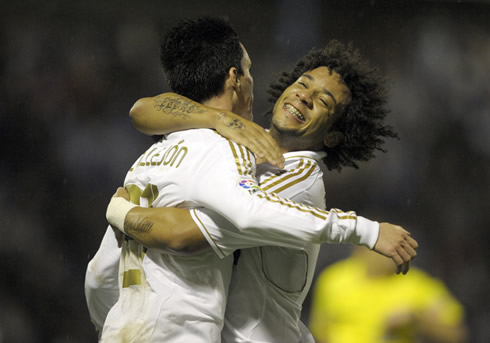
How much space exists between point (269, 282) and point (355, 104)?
768 millimetres

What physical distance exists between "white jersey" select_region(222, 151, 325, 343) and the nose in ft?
0.87

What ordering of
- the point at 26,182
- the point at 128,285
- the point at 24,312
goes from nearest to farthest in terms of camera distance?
the point at 128,285, the point at 24,312, the point at 26,182

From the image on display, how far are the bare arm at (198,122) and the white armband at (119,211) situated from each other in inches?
11.3

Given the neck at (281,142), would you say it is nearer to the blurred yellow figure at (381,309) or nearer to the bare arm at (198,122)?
the bare arm at (198,122)

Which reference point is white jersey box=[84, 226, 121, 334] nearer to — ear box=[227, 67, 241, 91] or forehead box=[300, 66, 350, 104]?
ear box=[227, 67, 241, 91]

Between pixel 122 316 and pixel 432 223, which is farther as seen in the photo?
pixel 432 223

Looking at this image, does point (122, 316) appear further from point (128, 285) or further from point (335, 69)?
point (335, 69)

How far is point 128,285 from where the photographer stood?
2232mm

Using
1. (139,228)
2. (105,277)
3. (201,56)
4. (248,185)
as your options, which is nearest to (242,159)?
(248,185)

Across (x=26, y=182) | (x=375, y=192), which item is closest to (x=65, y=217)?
(x=26, y=182)

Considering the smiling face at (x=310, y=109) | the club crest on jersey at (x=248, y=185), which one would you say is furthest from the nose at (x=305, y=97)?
the club crest on jersey at (x=248, y=185)

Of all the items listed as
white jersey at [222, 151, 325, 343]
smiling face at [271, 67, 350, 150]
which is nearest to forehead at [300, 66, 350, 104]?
smiling face at [271, 67, 350, 150]

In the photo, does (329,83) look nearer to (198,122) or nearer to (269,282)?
(198,122)

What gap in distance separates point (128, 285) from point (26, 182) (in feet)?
9.99
